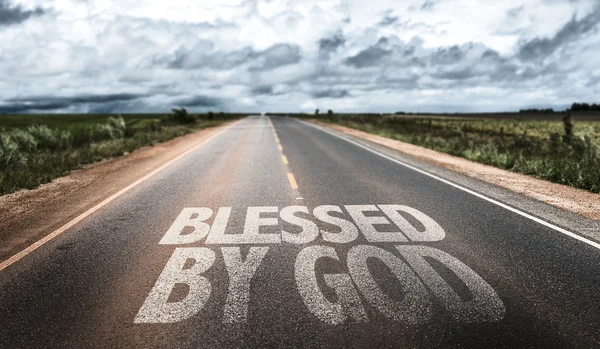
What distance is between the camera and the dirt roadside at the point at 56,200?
19.5 feet

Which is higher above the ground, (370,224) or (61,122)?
(370,224)

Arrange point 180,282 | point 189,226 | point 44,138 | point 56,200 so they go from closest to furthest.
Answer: point 180,282 < point 189,226 < point 56,200 < point 44,138

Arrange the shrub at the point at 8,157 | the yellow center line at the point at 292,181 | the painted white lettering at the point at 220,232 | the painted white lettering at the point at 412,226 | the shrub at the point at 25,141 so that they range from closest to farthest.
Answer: the painted white lettering at the point at 220,232 < the painted white lettering at the point at 412,226 < the yellow center line at the point at 292,181 < the shrub at the point at 8,157 < the shrub at the point at 25,141

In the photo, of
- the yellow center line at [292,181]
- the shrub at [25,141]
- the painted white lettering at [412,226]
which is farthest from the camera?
the shrub at [25,141]

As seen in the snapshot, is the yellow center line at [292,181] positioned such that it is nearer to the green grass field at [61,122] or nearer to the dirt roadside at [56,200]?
the dirt roadside at [56,200]

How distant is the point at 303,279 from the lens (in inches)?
167

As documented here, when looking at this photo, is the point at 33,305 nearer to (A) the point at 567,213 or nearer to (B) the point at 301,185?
(B) the point at 301,185

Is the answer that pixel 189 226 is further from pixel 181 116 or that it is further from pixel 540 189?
pixel 181 116

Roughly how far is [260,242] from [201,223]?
1.31 metres

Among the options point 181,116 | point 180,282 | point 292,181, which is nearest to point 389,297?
point 180,282

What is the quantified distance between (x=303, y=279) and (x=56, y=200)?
20.1ft

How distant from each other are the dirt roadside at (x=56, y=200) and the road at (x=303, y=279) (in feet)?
1.58

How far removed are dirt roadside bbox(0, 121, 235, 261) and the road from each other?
18.9 inches

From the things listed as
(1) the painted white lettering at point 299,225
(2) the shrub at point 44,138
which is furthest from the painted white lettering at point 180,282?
(2) the shrub at point 44,138
